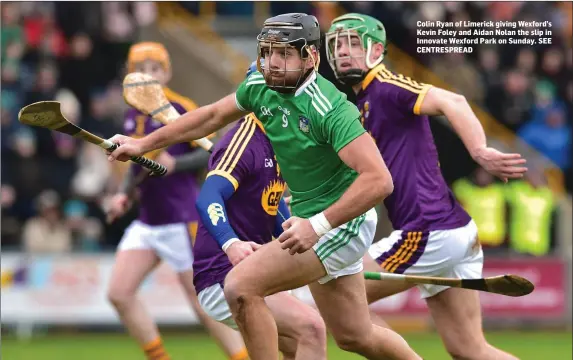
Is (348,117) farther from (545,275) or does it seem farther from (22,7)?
(22,7)

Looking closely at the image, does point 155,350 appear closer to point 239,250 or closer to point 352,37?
point 239,250

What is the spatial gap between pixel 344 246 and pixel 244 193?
828mm

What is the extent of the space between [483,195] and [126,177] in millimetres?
5964

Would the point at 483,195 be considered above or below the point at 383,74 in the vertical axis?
below

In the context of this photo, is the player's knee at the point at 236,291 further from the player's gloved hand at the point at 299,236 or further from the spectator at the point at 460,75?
the spectator at the point at 460,75

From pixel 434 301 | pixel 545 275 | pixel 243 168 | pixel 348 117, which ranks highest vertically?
pixel 348 117

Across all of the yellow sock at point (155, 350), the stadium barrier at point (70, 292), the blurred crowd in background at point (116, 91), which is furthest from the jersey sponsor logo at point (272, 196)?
the blurred crowd in background at point (116, 91)

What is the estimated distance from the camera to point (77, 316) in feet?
39.1

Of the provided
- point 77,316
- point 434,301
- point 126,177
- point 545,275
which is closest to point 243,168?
point 434,301

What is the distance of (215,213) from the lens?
5703 mm

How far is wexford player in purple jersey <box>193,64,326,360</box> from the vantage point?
5.84m

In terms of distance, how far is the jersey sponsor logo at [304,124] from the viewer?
525 cm

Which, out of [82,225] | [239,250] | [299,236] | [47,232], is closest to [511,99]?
[82,225]

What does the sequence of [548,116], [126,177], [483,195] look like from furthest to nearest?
1. [548,116]
2. [483,195]
3. [126,177]
